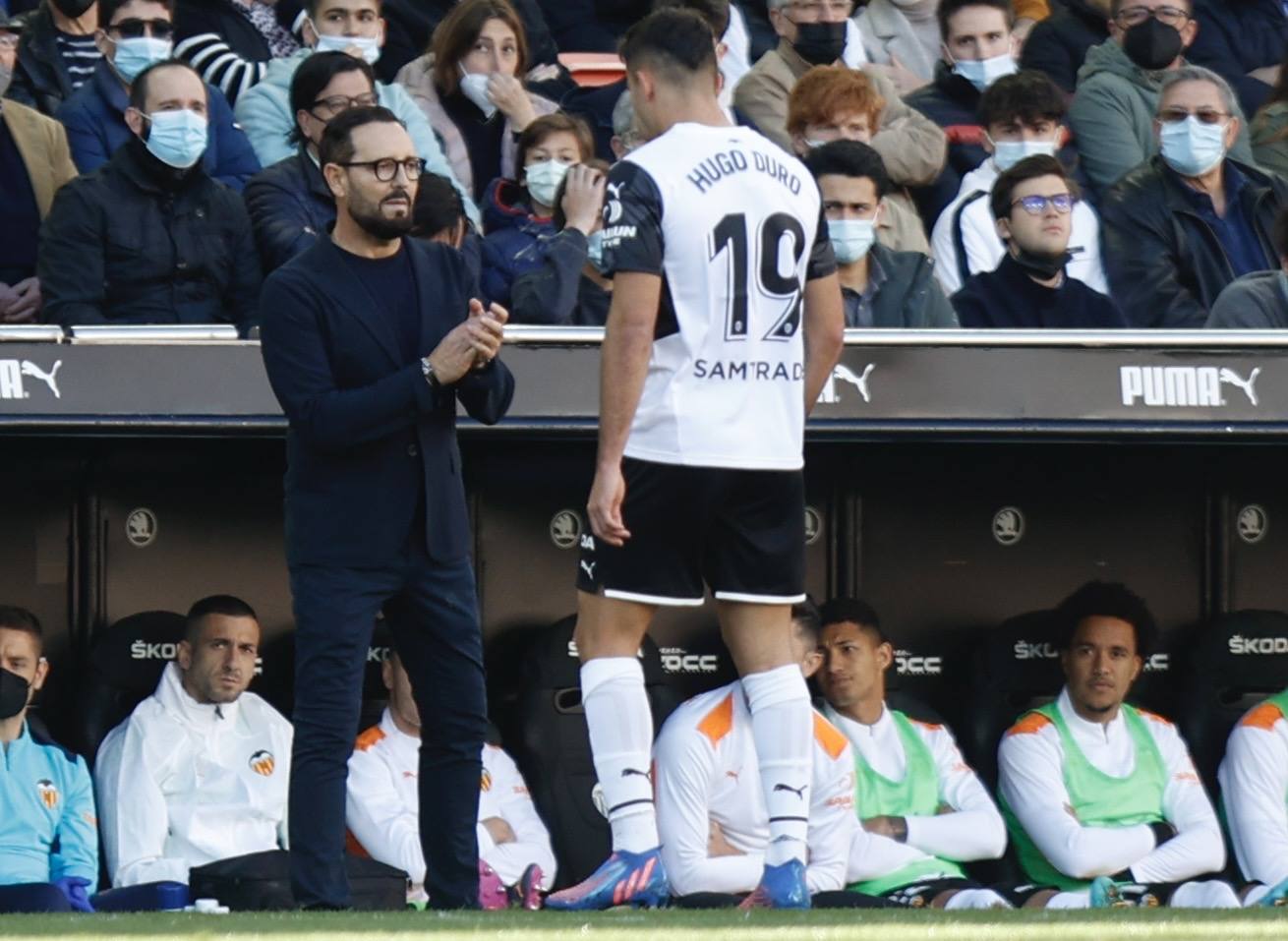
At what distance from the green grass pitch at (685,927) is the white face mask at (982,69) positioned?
494cm

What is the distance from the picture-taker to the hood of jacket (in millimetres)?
9703

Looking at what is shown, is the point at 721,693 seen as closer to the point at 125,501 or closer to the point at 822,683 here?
the point at 822,683

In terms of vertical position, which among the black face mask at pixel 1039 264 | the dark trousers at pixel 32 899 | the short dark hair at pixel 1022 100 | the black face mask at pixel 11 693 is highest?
the short dark hair at pixel 1022 100

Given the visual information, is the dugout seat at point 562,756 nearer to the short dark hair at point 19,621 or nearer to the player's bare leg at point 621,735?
the short dark hair at point 19,621

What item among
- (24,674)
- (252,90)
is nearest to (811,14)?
(252,90)

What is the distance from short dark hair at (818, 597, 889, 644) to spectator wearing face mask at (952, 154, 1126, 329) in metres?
0.94

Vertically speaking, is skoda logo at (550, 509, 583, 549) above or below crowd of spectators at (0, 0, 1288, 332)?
below

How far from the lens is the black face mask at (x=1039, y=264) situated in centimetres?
814

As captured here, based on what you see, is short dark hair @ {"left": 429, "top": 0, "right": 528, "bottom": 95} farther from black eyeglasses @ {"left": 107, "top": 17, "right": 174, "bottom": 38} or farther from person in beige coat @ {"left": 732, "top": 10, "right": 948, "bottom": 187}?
black eyeglasses @ {"left": 107, "top": 17, "right": 174, "bottom": 38}

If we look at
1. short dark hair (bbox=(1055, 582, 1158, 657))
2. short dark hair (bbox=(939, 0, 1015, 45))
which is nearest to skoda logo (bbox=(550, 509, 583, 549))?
short dark hair (bbox=(1055, 582, 1158, 657))

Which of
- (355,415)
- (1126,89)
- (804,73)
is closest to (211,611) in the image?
(355,415)

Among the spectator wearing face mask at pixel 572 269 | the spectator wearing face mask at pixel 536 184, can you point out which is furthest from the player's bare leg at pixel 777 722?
the spectator wearing face mask at pixel 536 184

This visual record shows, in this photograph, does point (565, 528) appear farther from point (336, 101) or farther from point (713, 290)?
point (713, 290)

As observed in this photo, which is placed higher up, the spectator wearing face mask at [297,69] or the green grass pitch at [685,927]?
the spectator wearing face mask at [297,69]
